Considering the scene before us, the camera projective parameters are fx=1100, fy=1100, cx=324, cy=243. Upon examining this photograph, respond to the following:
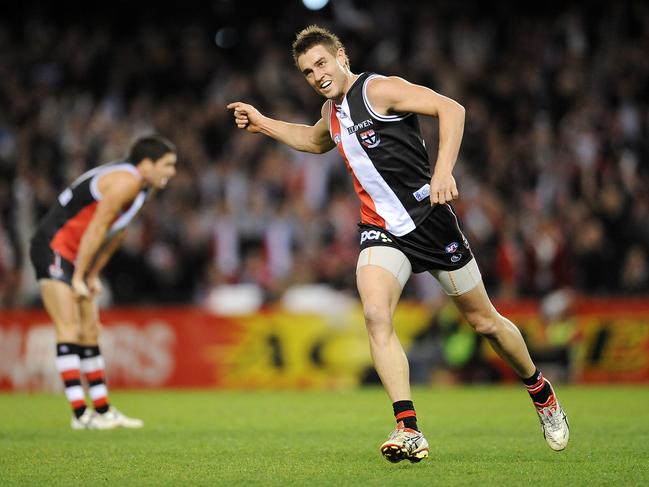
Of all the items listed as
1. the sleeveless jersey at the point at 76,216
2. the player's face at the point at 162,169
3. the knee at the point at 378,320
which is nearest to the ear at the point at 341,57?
the knee at the point at 378,320

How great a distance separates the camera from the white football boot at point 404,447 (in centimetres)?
606

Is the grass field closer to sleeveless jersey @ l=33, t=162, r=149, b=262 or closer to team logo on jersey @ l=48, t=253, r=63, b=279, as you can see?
team logo on jersey @ l=48, t=253, r=63, b=279

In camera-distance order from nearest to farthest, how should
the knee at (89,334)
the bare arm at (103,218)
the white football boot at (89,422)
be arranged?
the bare arm at (103,218), the white football boot at (89,422), the knee at (89,334)

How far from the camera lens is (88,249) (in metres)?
9.14

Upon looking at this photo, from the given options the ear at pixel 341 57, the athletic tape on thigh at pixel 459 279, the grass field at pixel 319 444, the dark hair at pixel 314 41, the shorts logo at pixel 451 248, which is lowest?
the grass field at pixel 319 444

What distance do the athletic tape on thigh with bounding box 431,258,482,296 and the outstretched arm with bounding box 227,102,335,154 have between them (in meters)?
1.22

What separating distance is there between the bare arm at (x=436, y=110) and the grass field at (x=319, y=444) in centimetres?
161

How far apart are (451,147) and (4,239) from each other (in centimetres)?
1213

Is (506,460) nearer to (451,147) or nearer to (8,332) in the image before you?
(451,147)

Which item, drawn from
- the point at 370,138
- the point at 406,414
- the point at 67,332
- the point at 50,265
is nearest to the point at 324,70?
the point at 370,138

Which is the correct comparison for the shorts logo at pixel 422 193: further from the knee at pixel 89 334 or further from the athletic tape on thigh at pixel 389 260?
the knee at pixel 89 334

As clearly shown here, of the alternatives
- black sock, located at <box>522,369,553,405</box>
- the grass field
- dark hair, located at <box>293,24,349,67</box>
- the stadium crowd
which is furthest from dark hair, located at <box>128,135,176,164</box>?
the stadium crowd

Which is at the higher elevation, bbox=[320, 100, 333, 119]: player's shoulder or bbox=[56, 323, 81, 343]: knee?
bbox=[320, 100, 333, 119]: player's shoulder

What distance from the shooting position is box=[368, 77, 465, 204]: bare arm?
6332 millimetres
